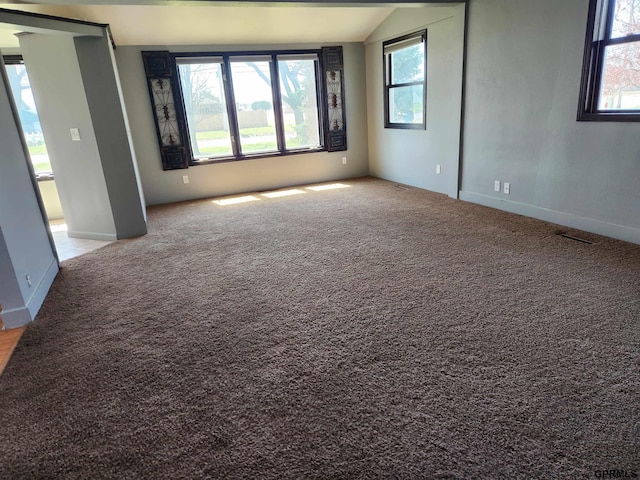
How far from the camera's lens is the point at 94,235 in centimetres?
443

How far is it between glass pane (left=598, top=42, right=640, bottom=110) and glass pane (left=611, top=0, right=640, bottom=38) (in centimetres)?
9

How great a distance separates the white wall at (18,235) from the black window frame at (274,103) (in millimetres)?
3025

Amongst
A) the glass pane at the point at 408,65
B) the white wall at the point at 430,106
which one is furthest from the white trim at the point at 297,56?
the glass pane at the point at 408,65

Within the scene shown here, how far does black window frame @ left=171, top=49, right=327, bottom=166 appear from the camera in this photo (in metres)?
5.78

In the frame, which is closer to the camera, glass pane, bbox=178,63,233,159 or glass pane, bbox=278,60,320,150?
glass pane, bbox=178,63,233,159

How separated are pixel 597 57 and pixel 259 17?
3.94m

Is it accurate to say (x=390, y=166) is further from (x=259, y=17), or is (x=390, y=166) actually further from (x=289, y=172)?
(x=259, y=17)

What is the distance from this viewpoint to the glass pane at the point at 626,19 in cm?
301

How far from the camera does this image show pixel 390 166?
6.55m

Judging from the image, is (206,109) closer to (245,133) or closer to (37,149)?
(245,133)

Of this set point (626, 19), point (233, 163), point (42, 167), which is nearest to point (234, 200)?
point (233, 163)

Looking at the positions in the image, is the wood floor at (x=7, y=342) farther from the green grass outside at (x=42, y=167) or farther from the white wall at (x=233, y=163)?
the green grass outside at (x=42, y=167)

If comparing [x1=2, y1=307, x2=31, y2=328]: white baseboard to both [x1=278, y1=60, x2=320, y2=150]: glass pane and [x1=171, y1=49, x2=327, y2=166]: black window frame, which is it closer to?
[x1=171, y1=49, x2=327, y2=166]: black window frame

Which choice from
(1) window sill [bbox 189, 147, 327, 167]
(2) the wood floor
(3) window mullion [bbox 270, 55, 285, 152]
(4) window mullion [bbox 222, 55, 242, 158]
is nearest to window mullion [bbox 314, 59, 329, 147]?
(1) window sill [bbox 189, 147, 327, 167]
